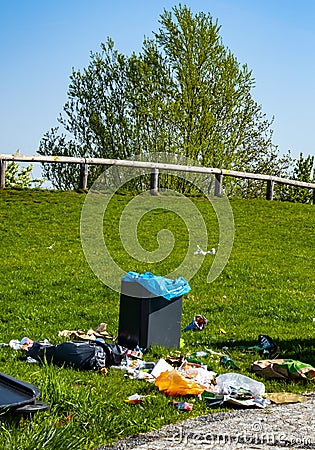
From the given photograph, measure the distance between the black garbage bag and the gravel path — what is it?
1.75m

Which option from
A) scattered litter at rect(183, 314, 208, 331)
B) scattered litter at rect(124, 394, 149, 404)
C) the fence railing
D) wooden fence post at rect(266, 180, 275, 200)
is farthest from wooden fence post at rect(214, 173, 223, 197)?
scattered litter at rect(124, 394, 149, 404)

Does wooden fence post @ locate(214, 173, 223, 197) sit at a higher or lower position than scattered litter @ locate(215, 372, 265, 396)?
higher

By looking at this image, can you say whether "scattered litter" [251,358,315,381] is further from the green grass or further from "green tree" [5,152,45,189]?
"green tree" [5,152,45,189]

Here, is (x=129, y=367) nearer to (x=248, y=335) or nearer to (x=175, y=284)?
(x=175, y=284)

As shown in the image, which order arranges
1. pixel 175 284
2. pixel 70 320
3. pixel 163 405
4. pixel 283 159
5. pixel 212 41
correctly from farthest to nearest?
pixel 283 159, pixel 212 41, pixel 70 320, pixel 175 284, pixel 163 405

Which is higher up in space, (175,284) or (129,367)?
(175,284)

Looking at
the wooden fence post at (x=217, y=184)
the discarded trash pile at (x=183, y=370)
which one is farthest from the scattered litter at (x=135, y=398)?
the wooden fence post at (x=217, y=184)

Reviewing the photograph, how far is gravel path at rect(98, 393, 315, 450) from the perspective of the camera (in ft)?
16.5

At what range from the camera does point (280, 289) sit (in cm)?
1252

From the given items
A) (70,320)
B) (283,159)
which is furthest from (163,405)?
(283,159)

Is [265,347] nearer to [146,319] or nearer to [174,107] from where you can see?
[146,319]

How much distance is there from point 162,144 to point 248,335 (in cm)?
2725

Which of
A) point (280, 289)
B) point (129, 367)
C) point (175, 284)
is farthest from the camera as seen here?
point (280, 289)

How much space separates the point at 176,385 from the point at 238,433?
1.23 meters
